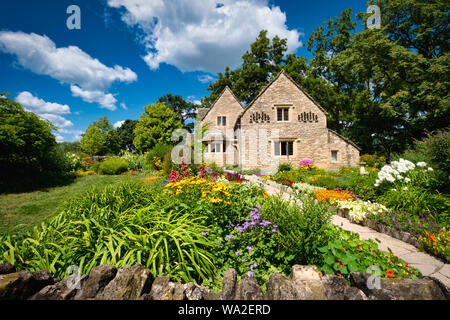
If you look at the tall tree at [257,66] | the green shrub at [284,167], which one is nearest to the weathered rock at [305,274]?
the green shrub at [284,167]

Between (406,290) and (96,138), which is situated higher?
(96,138)

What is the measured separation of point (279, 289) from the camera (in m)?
1.30

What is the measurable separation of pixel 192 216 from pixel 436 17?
75.2 ft

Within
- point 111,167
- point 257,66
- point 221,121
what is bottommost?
point 111,167

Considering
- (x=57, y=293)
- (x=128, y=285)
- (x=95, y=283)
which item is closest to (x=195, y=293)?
(x=128, y=285)

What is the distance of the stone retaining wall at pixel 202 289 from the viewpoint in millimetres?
1190

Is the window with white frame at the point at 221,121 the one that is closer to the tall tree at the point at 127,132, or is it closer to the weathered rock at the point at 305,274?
the weathered rock at the point at 305,274

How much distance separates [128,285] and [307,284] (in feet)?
4.42

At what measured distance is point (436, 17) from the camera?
13297mm

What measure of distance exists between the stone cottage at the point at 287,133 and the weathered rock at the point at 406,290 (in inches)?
530

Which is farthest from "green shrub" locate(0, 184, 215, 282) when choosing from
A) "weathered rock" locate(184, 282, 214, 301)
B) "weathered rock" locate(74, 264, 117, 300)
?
"weathered rock" locate(184, 282, 214, 301)

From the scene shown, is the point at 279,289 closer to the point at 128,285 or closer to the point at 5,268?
the point at 128,285
